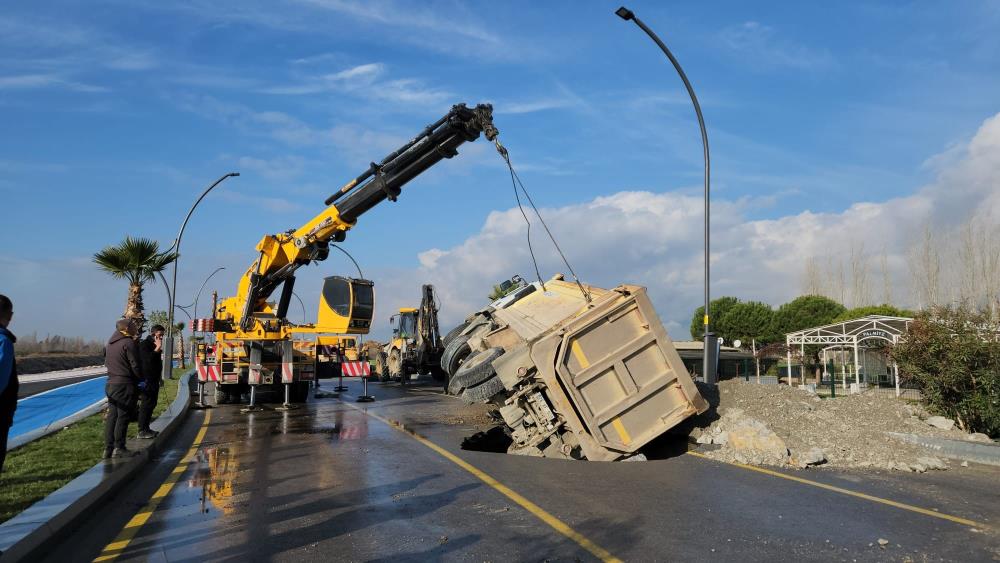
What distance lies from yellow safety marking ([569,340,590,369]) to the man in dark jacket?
18.6 ft

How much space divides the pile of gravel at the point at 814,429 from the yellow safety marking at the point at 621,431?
1405 millimetres

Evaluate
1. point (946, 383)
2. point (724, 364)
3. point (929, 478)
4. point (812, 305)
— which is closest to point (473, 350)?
point (929, 478)

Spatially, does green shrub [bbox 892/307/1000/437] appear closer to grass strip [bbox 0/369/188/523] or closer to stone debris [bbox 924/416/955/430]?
stone debris [bbox 924/416/955/430]

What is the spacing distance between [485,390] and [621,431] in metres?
1.96

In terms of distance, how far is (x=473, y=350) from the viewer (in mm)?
11930

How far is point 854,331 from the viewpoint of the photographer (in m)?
23.3

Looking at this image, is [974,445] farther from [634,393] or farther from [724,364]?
[724,364]

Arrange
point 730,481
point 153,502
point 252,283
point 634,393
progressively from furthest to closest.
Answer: point 252,283, point 634,393, point 730,481, point 153,502

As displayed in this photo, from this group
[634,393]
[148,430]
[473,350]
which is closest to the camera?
[634,393]

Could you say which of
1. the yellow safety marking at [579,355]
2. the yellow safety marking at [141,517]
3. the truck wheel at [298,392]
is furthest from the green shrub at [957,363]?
the truck wheel at [298,392]

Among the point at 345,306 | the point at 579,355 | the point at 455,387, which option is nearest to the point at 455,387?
the point at 455,387

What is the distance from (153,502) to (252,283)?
35.3 ft

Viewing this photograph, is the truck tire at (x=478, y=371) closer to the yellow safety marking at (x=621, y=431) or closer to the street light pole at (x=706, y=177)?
the yellow safety marking at (x=621, y=431)

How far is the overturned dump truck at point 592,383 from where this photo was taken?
891 centimetres
